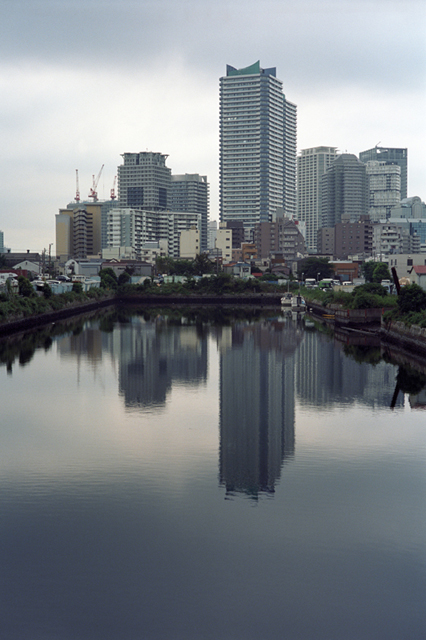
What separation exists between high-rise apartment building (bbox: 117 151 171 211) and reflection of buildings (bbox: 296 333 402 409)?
118 meters

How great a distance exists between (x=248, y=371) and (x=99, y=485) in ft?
41.3

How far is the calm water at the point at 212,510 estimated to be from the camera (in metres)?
7.45

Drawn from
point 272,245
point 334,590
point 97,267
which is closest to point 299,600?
point 334,590

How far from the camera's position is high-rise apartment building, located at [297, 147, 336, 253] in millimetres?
180125

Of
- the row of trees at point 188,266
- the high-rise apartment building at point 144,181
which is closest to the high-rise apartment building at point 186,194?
the high-rise apartment building at point 144,181

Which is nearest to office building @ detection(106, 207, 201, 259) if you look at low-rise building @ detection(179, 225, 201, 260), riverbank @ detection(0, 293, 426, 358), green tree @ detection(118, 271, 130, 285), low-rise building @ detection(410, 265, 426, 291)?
low-rise building @ detection(179, 225, 201, 260)

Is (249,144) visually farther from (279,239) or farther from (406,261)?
(406,261)

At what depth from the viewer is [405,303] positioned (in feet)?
99.7

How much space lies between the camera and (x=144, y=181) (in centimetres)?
14338

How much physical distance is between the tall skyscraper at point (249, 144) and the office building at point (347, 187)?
17.4m

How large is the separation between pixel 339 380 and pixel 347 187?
140 m

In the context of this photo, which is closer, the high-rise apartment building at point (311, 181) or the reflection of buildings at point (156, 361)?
the reflection of buildings at point (156, 361)

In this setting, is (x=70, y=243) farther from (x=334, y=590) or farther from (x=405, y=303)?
(x=334, y=590)

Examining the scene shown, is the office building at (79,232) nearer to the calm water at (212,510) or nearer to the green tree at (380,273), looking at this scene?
the green tree at (380,273)
